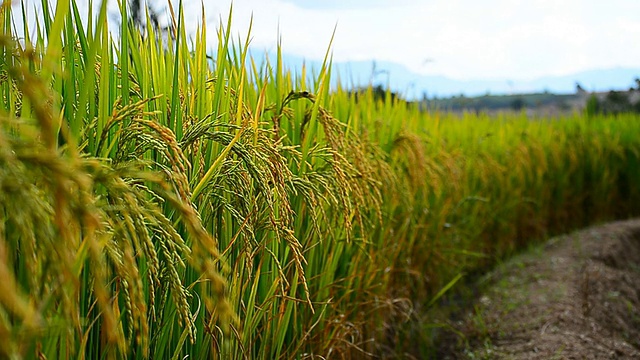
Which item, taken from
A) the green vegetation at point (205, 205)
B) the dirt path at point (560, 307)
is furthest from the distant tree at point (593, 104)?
the green vegetation at point (205, 205)

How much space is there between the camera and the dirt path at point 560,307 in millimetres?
3469

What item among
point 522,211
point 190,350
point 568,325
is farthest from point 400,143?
point 522,211

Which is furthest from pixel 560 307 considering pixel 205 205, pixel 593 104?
pixel 593 104

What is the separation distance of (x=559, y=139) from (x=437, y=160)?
3393mm

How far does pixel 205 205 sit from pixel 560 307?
120 inches

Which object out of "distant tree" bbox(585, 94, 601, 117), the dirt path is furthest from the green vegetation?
"distant tree" bbox(585, 94, 601, 117)

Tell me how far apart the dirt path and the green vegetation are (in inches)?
13.6

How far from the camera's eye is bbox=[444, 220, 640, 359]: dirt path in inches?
137

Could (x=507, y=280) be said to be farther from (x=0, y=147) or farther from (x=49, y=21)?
(x=0, y=147)

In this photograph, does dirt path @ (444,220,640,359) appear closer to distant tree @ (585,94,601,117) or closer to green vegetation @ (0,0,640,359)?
green vegetation @ (0,0,640,359)

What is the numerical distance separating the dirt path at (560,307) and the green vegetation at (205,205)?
35 cm

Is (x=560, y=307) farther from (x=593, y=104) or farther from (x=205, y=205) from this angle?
(x=593, y=104)

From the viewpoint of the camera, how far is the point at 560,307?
13.1 feet

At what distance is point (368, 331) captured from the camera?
304cm
